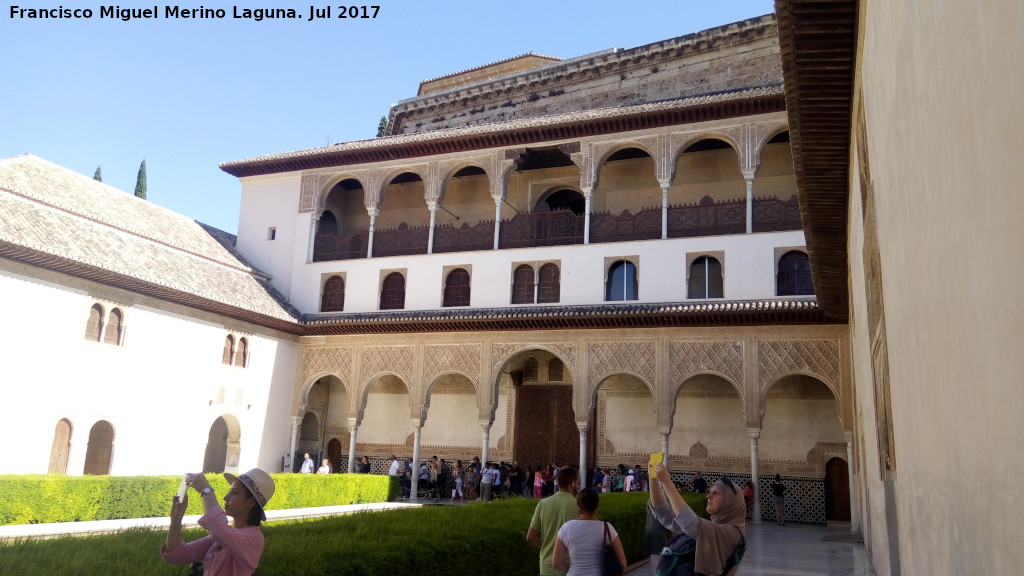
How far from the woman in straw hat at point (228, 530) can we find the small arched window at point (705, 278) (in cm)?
1701

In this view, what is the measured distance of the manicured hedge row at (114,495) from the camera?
12977 mm

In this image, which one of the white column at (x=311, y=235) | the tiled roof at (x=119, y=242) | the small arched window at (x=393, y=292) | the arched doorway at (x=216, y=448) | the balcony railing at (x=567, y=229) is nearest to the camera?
the tiled roof at (x=119, y=242)

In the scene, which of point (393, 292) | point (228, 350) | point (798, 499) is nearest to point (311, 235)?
point (393, 292)

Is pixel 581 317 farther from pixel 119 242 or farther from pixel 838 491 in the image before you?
pixel 119 242

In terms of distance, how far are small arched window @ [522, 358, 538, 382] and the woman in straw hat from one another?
1975 cm

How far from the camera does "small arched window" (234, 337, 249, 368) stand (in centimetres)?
2103

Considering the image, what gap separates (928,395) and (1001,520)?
1573 mm

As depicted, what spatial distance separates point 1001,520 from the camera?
7.55 feet

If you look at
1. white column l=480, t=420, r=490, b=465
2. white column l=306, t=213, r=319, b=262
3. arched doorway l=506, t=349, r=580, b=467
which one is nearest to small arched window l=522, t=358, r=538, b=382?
arched doorway l=506, t=349, r=580, b=467

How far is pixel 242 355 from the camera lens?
21.2 m

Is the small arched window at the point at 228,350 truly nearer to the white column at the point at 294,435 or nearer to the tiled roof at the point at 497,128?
the white column at the point at 294,435

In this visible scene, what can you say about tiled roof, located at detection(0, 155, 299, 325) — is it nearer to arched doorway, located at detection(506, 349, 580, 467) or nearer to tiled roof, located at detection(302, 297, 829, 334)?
tiled roof, located at detection(302, 297, 829, 334)

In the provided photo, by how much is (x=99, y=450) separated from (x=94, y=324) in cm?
310

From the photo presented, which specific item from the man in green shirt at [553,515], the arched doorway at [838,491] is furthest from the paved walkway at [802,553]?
the man in green shirt at [553,515]
